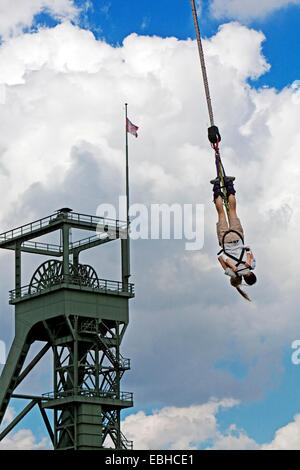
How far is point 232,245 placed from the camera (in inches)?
2133

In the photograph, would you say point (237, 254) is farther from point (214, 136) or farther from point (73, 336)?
point (73, 336)

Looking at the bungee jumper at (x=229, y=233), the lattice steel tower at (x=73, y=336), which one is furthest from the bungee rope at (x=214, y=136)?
the lattice steel tower at (x=73, y=336)

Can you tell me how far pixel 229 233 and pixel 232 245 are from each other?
57 cm

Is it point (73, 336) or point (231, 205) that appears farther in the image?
point (73, 336)

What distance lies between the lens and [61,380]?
106 m

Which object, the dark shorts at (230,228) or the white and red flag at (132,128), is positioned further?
the white and red flag at (132,128)

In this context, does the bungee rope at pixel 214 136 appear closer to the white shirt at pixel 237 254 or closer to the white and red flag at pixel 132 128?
the white shirt at pixel 237 254

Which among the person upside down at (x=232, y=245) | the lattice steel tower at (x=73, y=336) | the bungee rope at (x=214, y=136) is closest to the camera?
the bungee rope at (x=214, y=136)

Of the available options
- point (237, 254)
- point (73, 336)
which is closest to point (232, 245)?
point (237, 254)

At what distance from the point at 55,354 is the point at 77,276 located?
6297 millimetres

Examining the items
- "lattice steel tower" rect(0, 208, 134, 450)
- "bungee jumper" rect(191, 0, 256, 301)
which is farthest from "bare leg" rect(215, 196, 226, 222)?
"lattice steel tower" rect(0, 208, 134, 450)

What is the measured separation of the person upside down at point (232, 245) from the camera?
53688 millimetres
